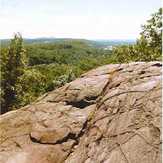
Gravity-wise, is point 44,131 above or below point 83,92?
below

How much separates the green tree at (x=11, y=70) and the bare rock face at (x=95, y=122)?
3503cm

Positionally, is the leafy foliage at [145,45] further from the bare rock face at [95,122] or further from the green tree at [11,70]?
the bare rock face at [95,122]

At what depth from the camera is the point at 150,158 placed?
30.2ft

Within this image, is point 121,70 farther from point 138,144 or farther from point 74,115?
point 138,144

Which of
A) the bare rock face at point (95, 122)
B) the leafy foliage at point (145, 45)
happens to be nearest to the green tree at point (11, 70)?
the leafy foliage at point (145, 45)

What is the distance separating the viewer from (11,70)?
164ft

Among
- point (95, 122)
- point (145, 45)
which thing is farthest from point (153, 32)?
point (95, 122)

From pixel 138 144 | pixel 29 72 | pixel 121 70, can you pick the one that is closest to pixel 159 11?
pixel 29 72

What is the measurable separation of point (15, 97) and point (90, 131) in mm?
39630

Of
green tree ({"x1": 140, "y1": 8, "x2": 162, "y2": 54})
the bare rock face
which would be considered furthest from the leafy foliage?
the bare rock face

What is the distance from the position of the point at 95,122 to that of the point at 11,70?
39.5 meters

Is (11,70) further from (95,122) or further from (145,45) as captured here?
(95,122)

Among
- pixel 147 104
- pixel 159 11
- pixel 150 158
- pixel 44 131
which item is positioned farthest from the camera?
pixel 159 11

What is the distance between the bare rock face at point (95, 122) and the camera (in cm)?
1004
